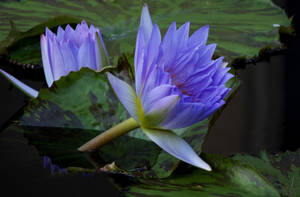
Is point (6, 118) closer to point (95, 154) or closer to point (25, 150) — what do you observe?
point (25, 150)

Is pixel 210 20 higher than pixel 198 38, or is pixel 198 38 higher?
pixel 198 38

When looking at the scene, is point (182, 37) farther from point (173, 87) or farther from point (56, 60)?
point (56, 60)

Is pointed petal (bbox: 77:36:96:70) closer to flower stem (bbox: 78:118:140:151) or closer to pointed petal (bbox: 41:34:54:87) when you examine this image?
pointed petal (bbox: 41:34:54:87)

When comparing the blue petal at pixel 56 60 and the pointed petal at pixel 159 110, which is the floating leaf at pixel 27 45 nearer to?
the blue petal at pixel 56 60

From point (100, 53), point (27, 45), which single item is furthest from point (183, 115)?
point (27, 45)

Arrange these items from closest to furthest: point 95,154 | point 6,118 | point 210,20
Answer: point 95,154, point 6,118, point 210,20

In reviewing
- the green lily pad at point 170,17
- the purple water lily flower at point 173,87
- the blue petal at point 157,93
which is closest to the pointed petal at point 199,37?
the purple water lily flower at point 173,87

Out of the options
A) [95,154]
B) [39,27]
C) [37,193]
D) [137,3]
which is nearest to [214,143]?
[95,154]
